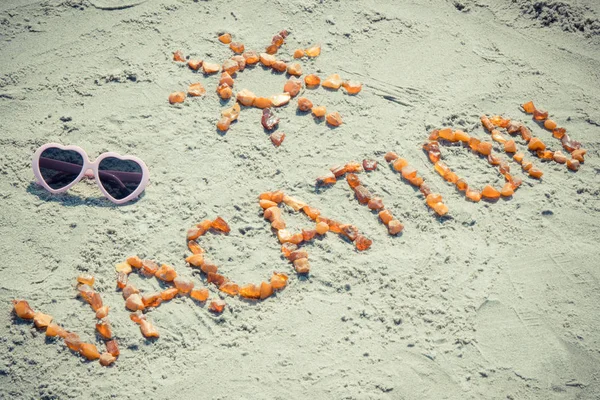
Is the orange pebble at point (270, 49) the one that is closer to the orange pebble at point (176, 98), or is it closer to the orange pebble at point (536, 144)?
the orange pebble at point (176, 98)

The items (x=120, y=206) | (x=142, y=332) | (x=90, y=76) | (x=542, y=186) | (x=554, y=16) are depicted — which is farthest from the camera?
(x=554, y=16)

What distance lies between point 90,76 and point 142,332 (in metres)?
2.44

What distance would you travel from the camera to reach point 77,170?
4277 mm

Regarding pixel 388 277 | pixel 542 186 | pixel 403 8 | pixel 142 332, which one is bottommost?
pixel 142 332

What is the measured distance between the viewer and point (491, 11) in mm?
5699

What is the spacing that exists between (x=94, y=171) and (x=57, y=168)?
298 millimetres

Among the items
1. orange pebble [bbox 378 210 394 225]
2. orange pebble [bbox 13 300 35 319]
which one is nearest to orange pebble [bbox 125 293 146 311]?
orange pebble [bbox 13 300 35 319]

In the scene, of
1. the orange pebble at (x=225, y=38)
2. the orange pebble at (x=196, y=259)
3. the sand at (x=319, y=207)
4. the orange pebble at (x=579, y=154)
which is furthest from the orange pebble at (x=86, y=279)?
the orange pebble at (x=579, y=154)

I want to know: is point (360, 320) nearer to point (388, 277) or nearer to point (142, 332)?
point (388, 277)

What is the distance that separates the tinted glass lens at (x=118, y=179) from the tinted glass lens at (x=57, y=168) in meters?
0.18

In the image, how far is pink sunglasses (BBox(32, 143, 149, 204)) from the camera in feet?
13.8

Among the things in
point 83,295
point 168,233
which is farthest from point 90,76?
point 83,295

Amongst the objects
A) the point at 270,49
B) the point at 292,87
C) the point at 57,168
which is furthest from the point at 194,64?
the point at 57,168

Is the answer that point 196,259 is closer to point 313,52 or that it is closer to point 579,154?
point 313,52
